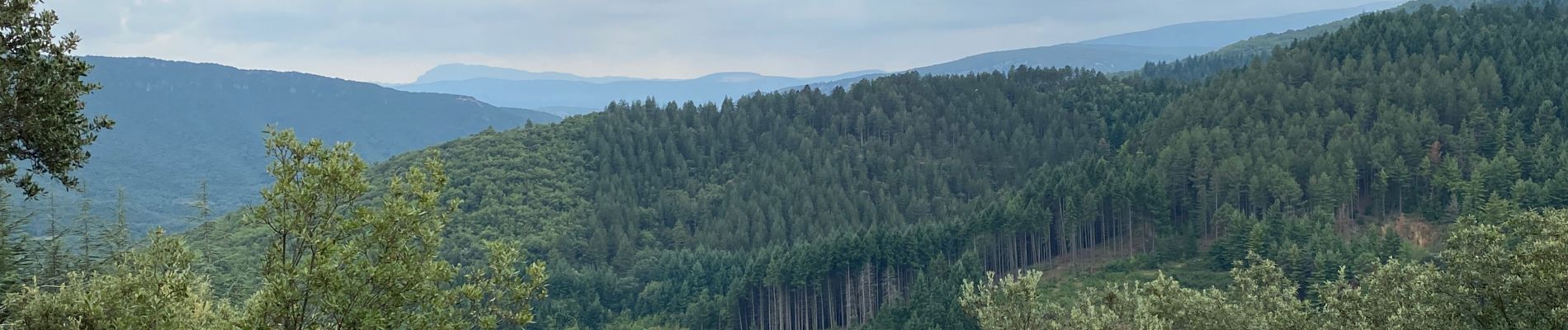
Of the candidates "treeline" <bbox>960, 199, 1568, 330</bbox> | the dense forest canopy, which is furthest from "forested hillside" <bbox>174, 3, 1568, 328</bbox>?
"treeline" <bbox>960, 199, 1568, 330</bbox>

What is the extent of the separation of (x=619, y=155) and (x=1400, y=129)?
379 feet

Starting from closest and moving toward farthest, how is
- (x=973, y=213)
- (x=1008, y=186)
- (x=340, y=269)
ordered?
(x=340, y=269), (x=973, y=213), (x=1008, y=186)

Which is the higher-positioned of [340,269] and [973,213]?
[340,269]

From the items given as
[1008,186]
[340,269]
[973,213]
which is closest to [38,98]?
[340,269]

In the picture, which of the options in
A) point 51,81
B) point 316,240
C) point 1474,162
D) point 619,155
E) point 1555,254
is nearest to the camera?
point 316,240

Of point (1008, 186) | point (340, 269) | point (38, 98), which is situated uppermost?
point (38, 98)

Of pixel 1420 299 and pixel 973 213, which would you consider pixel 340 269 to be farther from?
pixel 973 213

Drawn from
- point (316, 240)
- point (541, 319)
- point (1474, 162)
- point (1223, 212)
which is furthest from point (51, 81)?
point (1474, 162)

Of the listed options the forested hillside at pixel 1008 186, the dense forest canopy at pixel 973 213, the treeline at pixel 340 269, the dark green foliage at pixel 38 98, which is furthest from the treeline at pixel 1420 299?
the forested hillside at pixel 1008 186

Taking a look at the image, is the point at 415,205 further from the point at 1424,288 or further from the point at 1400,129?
the point at 1400,129

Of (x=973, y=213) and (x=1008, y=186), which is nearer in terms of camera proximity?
(x=973, y=213)

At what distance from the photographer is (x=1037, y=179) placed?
138 metres

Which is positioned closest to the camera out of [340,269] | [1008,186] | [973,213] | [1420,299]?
[340,269]

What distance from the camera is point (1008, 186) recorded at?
16475cm
